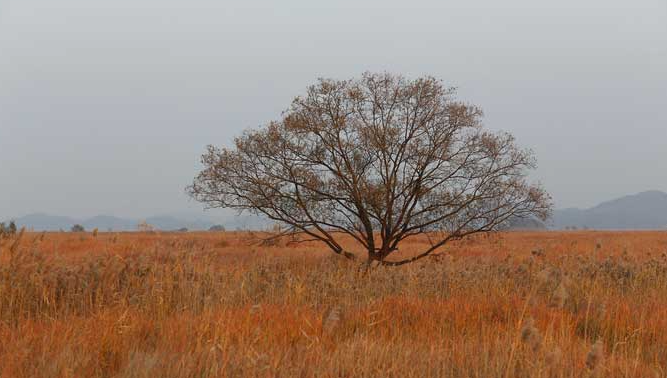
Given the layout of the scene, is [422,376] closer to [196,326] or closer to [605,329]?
[196,326]

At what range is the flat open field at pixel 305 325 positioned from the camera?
327 cm

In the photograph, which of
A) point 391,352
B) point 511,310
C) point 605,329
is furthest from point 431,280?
point 391,352

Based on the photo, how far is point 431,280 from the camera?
8.00 metres

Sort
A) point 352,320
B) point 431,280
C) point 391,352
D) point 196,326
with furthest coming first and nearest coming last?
1. point 431,280
2. point 352,320
3. point 196,326
4. point 391,352

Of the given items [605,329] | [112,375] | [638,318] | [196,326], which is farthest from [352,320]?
[638,318]

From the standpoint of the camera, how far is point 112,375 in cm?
323

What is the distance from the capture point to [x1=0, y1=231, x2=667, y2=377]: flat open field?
327cm

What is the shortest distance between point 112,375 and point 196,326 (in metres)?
1.06

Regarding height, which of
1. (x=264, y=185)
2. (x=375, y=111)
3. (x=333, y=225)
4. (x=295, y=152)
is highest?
(x=375, y=111)

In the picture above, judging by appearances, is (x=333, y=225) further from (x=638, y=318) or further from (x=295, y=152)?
(x=638, y=318)

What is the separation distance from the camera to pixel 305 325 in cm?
465

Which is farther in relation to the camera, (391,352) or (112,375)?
(391,352)

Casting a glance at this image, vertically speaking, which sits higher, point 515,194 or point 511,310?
point 515,194

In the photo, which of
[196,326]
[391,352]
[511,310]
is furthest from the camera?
[511,310]
